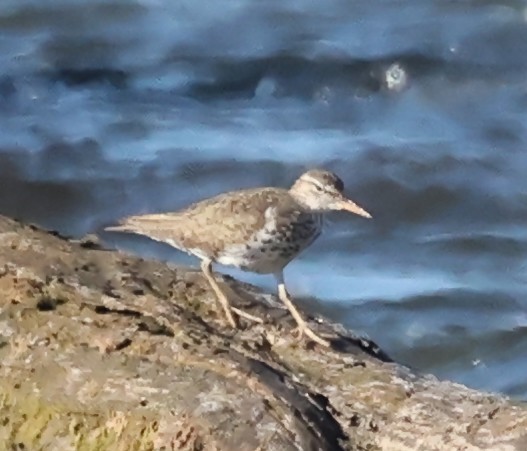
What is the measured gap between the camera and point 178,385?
361 centimetres

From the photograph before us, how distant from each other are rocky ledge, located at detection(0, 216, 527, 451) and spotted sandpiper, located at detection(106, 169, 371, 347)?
0.79m

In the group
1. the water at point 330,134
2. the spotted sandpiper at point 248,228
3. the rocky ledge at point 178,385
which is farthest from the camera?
the water at point 330,134

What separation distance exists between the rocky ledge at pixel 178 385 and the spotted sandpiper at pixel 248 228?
0.79 m

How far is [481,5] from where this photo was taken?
1302 cm

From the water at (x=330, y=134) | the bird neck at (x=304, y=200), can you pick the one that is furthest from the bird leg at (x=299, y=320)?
the water at (x=330, y=134)

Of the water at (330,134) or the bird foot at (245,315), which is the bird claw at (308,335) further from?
the water at (330,134)

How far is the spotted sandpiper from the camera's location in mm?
5172

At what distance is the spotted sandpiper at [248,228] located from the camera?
5172mm

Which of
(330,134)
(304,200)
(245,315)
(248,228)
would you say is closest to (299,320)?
(245,315)

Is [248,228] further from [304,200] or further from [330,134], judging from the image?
[330,134]

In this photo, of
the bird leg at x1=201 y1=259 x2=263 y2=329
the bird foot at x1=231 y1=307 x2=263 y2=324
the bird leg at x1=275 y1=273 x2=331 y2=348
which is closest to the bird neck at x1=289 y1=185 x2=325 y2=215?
the bird leg at x1=275 y1=273 x2=331 y2=348

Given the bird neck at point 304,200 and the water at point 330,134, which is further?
the water at point 330,134

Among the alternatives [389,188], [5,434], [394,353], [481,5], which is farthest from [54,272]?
[481,5]

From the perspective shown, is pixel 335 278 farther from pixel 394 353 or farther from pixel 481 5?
pixel 481 5
